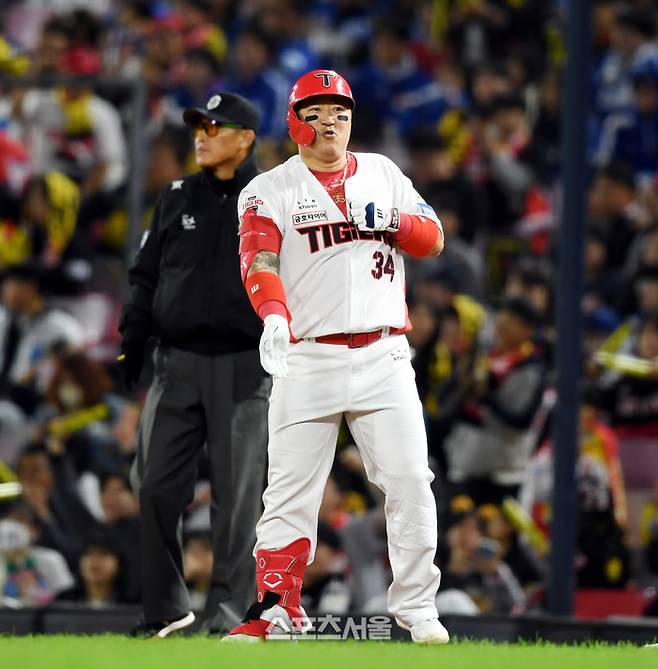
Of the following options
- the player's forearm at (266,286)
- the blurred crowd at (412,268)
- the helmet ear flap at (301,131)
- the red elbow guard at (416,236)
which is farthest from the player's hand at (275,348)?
the blurred crowd at (412,268)

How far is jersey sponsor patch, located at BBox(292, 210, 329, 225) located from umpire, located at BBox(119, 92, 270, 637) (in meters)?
0.83

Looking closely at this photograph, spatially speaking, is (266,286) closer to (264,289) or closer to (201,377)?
(264,289)

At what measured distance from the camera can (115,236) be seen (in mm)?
13305

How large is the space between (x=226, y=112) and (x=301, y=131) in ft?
3.06

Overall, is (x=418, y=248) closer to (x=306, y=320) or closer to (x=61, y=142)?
(x=306, y=320)

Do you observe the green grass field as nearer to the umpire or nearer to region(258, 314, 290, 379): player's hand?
the umpire

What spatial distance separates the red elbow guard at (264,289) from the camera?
247 inches

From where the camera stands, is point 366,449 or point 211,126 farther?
point 211,126

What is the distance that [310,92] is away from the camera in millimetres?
6539

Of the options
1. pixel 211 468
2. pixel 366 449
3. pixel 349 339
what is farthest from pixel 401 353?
pixel 211 468

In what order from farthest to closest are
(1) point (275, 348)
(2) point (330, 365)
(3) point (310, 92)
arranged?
(3) point (310, 92) → (2) point (330, 365) → (1) point (275, 348)

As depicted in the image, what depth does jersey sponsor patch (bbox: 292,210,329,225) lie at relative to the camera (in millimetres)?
6484

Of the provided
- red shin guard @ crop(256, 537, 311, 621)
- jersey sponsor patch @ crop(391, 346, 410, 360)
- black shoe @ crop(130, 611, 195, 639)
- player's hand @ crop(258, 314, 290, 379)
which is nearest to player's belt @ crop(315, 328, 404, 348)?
jersey sponsor patch @ crop(391, 346, 410, 360)

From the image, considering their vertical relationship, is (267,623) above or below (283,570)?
below
